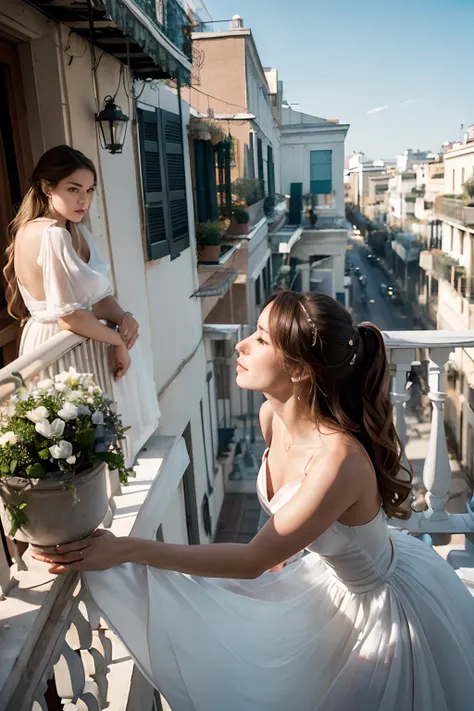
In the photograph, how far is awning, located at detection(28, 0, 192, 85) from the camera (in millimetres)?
3153

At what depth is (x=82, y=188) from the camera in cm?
280

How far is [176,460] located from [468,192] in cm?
2342

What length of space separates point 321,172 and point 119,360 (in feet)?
72.5

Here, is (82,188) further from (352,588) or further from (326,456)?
(352,588)

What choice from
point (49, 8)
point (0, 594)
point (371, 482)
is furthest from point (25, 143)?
point (371, 482)

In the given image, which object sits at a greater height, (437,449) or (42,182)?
(42,182)

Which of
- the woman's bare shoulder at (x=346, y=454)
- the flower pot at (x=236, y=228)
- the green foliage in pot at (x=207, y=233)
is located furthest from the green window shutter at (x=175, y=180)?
the woman's bare shoulder at (x=346, y=454)

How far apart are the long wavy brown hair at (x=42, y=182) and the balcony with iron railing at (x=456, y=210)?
924 inches

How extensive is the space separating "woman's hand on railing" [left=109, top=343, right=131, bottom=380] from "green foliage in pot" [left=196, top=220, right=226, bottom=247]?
5.27 m

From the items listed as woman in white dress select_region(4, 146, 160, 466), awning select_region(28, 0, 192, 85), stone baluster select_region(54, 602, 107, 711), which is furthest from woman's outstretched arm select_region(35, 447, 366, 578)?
awning select_region(28, 0, 192, 85)

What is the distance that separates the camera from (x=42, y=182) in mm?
2785

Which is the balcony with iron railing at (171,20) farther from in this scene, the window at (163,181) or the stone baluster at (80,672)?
the stone baluster at (80,672)

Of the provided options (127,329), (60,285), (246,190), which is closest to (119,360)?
(127,329)

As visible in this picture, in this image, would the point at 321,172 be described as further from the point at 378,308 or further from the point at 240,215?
the point at 378,308
